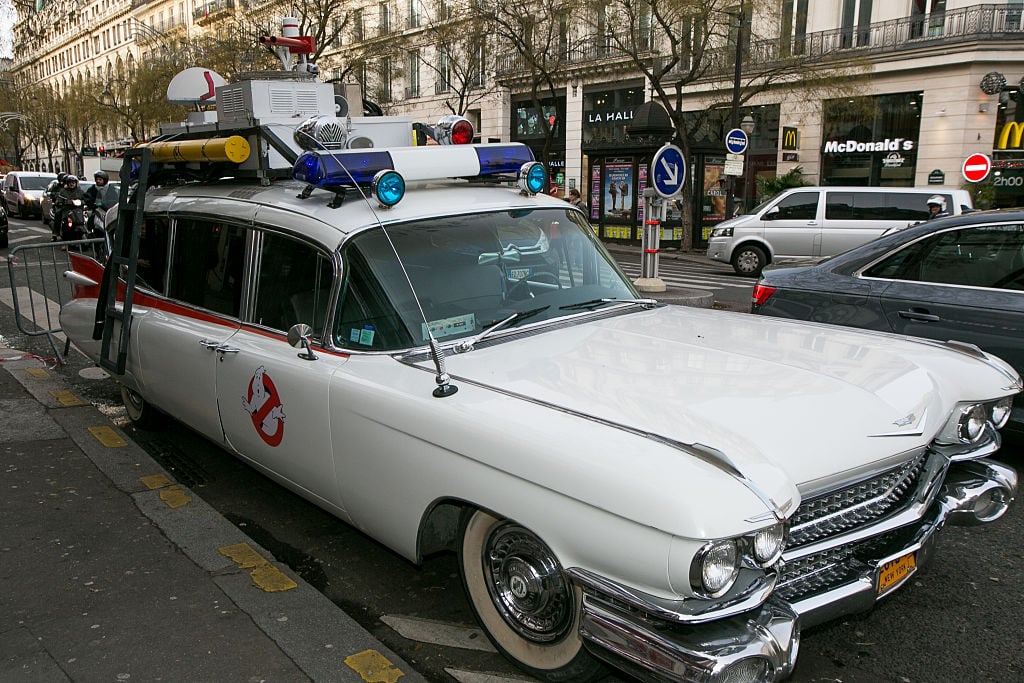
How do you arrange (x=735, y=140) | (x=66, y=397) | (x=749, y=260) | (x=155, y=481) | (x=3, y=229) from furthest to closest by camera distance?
(x=3, y=229)
(x=735, y=140)
(x=749, y=260)
(x=66, y=397)
(x=155, y=481)

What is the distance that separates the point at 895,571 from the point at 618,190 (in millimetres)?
20940

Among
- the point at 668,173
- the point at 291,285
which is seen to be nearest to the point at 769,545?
the point at 291,285

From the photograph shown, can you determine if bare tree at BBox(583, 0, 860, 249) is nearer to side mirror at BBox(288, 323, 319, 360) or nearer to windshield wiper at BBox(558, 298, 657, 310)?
windshield wiper at BBox(558, 298, 657, 310)

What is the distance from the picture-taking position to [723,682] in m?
2.21

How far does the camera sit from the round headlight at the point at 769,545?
7.59 ft

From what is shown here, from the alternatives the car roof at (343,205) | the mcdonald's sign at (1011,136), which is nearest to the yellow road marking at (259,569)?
the car roof at (343,205)

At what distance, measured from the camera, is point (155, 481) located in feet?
16.3

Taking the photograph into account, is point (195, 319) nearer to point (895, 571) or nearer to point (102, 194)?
point (895, 571)

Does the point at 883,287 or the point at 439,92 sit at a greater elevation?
the point at 439,92

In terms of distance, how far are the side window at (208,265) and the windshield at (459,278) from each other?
3.46 ft

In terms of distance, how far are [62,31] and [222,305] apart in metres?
105

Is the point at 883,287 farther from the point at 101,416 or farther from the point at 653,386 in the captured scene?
the point at 101,416

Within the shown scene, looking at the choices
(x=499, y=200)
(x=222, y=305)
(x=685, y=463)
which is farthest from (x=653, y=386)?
(x=222, y=305)

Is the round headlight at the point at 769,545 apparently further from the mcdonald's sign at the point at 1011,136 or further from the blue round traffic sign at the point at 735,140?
the mcdonald's sign at the point at 1011,136
